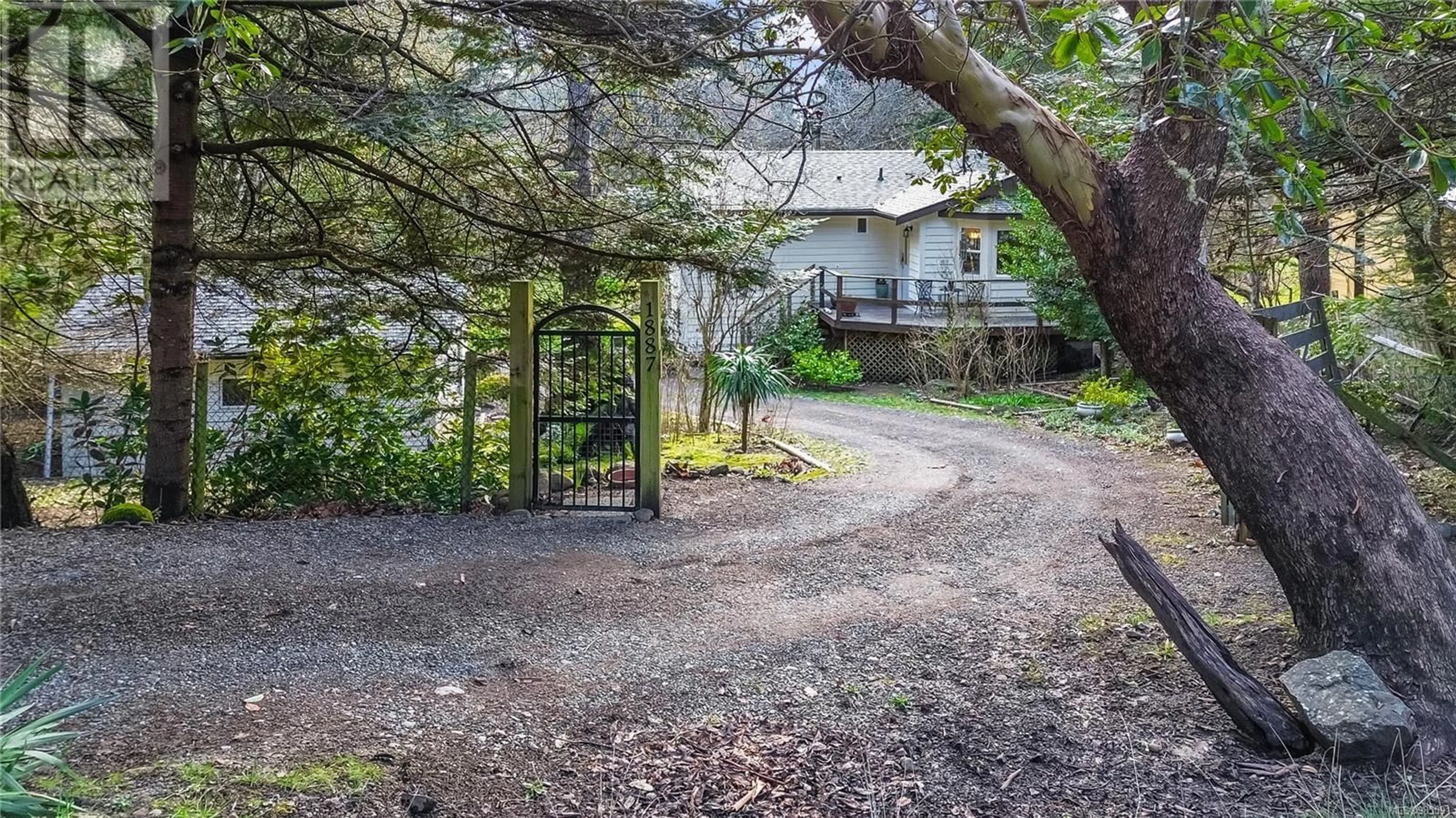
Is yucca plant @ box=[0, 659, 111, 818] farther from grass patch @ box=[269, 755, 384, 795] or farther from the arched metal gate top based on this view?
the arched metal gate top

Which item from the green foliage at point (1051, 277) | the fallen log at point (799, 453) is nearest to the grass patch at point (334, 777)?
the fallen log at point (799, 453)

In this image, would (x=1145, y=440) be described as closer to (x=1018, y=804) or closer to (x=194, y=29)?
(x=1018, y=804)

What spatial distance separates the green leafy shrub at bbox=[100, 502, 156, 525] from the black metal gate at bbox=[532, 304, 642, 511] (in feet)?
9.60

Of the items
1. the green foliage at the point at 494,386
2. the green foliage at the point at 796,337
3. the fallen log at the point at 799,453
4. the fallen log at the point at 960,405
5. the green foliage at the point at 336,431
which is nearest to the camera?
the green foliage at the point at 336,431

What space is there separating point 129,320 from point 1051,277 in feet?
45.0

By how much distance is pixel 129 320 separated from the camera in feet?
27.3

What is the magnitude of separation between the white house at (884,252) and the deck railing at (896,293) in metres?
0.03

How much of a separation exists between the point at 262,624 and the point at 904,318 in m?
17.9

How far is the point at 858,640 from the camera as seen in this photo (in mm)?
4914

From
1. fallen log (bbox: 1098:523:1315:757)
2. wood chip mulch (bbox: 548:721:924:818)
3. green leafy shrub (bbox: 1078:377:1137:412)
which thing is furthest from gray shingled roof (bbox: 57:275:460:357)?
green leafy shrub (bbox: 1078:377:1137:412)

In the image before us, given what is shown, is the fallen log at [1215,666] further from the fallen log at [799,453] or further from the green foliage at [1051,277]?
the green foliage at [1051,277]

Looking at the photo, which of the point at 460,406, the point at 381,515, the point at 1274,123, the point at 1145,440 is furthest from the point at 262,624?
the point at 1145,440

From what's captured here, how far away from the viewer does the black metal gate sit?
26.5 ft

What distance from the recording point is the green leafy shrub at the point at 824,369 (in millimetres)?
19969
